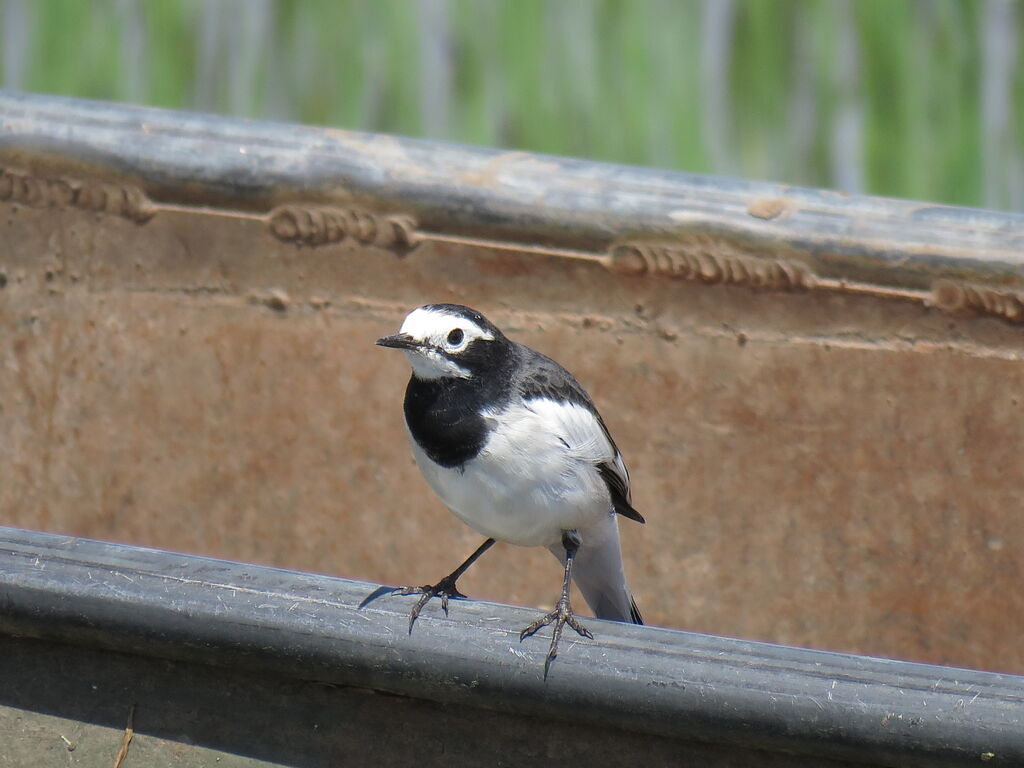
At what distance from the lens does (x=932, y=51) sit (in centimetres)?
362

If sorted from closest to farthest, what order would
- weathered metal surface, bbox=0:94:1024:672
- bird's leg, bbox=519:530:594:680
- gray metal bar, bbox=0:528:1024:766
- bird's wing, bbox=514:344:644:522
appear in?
gray metal bar, bbox=0:528:1024:766
bird's leg, bbox=519:530:594:680
bird's wing, bbox=514:344:644:522
weathered metal surface, bbox=0:94:1024:672

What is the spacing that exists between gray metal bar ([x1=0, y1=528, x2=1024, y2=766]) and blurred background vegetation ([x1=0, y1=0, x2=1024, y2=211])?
2425 mm

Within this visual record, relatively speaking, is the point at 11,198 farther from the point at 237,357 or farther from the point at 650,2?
the point at 650,2

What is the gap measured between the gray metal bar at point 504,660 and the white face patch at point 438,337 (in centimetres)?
49

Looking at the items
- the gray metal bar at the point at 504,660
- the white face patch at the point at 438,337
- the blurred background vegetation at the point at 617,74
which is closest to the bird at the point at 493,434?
the white face patch at the point at 438,337

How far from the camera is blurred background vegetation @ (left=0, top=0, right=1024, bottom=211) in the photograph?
3.63m

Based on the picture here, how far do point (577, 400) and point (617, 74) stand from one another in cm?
188

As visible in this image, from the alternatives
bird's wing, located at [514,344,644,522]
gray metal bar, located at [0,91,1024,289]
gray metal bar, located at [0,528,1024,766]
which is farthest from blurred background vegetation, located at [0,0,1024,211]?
gray metal bar, located at [0,528,1024,766]

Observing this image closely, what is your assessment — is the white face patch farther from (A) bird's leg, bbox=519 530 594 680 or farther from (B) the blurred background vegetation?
(B) the blurred background vegetation

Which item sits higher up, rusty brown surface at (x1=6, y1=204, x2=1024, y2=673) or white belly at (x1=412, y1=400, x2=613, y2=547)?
white belly at (x1=412, y1=400, x2=613, y2=547)

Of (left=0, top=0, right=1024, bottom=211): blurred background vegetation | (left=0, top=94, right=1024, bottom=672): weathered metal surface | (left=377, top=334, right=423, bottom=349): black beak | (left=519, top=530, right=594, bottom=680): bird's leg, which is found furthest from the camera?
(left=0, top=0, right=1024, bottom=211): blurred background vegetation

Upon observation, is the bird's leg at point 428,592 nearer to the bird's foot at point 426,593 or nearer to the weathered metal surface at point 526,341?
the bird's foot at point 426,593

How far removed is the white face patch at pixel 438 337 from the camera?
201cm

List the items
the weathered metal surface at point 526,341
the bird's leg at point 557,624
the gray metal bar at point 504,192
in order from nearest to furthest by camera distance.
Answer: the bird's leg at point 557,624, the gray metal bar at point 504,192, the weathered metal surface at point 526,341
